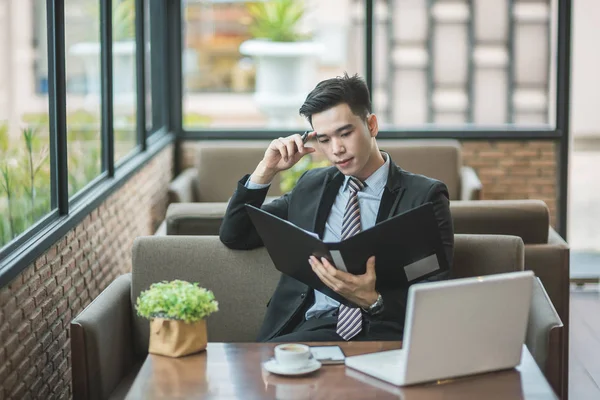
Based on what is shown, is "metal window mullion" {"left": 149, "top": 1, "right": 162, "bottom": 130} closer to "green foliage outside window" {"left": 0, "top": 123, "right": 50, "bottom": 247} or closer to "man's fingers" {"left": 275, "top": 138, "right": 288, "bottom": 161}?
"green foliage outside window" {"left": 0, "top": 123, "right": 50, "bottom": 247}

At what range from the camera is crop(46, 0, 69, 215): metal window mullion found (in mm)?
3705

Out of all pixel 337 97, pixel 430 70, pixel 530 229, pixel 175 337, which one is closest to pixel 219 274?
pixel 337 97

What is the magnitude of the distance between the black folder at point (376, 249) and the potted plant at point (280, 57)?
4260mm

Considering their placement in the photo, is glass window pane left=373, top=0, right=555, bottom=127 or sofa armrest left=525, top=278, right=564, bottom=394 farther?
glass window pane left=373, top=0, right=555, bottom=127

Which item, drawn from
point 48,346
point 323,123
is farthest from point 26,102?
point 323,123

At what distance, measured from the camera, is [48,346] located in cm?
333

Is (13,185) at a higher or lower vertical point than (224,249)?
higher

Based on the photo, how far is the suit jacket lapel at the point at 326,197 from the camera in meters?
3.17

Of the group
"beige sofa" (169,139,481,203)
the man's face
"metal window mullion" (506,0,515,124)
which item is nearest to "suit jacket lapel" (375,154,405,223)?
the man's face

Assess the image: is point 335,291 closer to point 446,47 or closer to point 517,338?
point 517,338

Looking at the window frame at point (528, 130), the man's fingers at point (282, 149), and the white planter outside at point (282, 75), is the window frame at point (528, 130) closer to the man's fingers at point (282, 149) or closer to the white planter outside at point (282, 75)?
the white planter outside at point (282, 75)

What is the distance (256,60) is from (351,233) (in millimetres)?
4231

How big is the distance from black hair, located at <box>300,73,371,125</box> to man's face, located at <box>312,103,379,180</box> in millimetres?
16

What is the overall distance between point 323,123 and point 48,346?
122 centimetres
